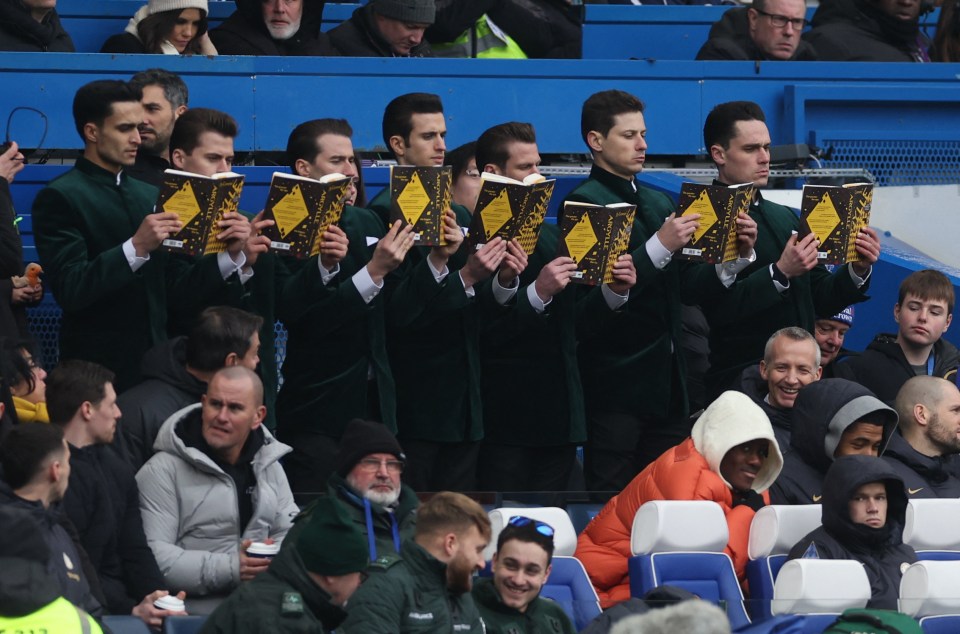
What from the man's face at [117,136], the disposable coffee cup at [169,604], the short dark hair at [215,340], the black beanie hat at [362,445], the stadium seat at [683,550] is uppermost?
the man's face at [117,136]

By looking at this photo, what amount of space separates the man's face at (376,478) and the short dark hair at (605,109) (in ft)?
8.22

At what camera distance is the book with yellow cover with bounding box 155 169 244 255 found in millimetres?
6898

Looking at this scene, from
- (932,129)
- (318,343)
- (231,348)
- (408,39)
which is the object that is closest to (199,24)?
(408,39)

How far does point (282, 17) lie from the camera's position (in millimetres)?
9922

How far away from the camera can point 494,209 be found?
24.3 ft

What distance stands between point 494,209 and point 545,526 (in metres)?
1.77

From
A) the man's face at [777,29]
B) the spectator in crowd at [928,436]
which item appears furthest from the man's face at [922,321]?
the man's face at [777,29]

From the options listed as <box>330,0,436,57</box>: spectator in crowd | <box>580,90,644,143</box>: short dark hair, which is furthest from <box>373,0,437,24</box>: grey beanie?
<box>580,90,644,143</box>: short dark hair

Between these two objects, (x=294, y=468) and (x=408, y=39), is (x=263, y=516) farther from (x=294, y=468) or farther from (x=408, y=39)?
(x=408, y=39)

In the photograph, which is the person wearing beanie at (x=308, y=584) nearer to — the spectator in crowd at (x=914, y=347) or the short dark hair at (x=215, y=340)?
the short dark hair at (x=215, y=340)

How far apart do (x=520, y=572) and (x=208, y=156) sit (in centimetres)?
240

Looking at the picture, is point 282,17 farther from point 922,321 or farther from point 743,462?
point 743,462

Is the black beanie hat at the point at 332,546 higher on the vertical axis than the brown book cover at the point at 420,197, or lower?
lower

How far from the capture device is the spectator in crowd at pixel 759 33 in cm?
1083
